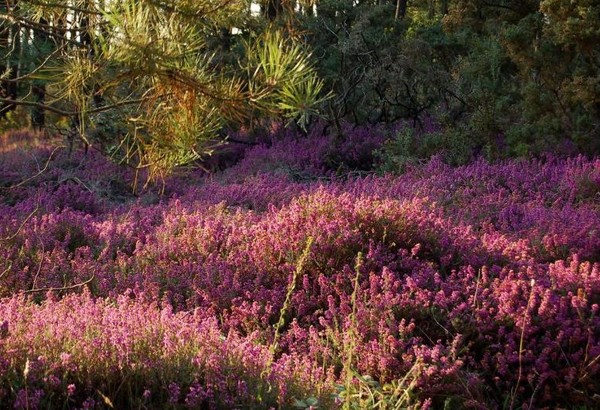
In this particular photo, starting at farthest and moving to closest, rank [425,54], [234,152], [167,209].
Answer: [234,152] < [425,54] < [167,209]

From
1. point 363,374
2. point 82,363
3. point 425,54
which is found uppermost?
point 425,54

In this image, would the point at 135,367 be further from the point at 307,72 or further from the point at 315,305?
the point at 315,305

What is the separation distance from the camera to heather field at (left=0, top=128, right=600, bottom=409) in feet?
10.8

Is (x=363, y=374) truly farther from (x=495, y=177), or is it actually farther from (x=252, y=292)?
(x=495, y=177)

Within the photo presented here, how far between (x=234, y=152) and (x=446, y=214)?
22.7ft

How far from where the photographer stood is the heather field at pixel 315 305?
130 inches

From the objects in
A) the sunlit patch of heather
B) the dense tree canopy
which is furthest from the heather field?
the dense tree canopy

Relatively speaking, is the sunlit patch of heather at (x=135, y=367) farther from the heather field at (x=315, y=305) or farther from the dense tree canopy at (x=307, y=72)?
the dense tree canopy at (x=307, y=72)

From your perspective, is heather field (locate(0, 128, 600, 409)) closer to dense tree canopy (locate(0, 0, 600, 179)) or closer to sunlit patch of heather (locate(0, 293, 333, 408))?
sunlit patch of heather (locate(0, 293, 333, 408))

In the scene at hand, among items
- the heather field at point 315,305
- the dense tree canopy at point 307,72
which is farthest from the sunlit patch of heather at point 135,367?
the dense tree canopy at point 307,72

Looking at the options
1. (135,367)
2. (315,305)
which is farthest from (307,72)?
(315,305)

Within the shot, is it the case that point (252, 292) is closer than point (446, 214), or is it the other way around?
point (252, 292)

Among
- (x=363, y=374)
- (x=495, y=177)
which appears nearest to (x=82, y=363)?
(x=363, y=374)

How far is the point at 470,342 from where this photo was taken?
402 cm
